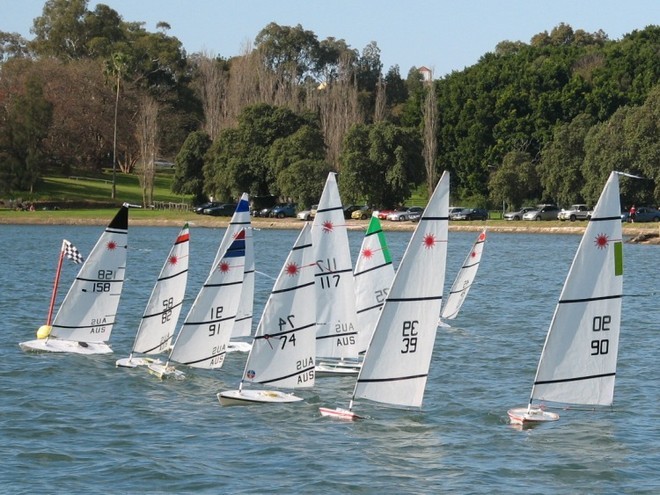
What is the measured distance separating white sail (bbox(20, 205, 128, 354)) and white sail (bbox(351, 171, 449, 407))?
8988 millimetres

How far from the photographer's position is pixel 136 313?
39.8 meters

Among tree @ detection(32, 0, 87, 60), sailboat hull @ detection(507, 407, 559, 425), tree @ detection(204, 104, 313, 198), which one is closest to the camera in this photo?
sailboat hull @ detection(507, 407, 559, 425)

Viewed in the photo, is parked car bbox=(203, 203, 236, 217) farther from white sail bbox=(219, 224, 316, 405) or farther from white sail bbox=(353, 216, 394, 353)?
white sail bbox=(219, 224, 316, 405)

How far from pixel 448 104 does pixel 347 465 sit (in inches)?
3763

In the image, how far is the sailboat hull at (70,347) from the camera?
92.7 ft

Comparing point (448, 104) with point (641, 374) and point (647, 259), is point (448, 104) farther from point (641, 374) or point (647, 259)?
point (641, 374)

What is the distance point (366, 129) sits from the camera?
3917 inches

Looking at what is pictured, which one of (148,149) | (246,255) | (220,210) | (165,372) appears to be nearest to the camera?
(246,255)

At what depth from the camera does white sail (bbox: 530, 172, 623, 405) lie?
19.0 metres

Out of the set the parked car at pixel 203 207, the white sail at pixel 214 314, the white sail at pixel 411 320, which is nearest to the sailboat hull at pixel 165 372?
the white sail at pixel 214 314

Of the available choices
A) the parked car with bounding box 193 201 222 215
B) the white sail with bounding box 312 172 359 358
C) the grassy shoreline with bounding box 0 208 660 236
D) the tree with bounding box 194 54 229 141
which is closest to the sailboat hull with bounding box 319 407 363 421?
the white sail with bounding box 312 172 359 358

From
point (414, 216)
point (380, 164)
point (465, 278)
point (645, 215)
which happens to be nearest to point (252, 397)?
point (465, 278)

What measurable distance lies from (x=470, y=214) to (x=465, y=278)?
61.6 m

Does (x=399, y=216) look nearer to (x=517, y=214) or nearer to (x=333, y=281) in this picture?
(x=517, y=214)
